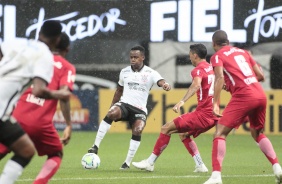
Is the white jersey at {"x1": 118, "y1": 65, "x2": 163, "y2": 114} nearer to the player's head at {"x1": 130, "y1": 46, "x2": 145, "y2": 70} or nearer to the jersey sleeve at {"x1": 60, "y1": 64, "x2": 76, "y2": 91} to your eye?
the player's head at {"x1": 130, "y1": 46, "x2": 145, "y2": 70}

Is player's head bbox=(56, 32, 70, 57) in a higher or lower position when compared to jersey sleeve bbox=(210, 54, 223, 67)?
higher

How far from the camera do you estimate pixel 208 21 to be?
22922 millimetres

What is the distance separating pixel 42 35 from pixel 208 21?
1471cm

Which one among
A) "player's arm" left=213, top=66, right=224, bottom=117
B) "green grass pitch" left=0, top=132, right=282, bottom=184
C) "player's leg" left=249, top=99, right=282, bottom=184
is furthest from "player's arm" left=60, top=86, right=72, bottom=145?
"player's leg" left=249, top=99, right=282, bottom=184

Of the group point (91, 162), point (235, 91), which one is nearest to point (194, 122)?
point (91, 162)

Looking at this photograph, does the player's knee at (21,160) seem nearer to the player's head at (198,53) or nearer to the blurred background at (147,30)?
the player's head at (198,53)

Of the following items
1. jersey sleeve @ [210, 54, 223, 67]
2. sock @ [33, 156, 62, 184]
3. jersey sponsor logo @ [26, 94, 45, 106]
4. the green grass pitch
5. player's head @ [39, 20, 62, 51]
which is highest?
player's head @ [39, 20, 62, 51]

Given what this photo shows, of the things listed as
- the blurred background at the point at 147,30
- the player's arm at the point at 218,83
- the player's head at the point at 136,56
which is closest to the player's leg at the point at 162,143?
the player's head at the point at 136,56

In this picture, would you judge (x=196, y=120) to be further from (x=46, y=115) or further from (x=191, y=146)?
(x=46, y=115)

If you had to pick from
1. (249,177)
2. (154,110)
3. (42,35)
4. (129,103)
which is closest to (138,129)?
(129,103)

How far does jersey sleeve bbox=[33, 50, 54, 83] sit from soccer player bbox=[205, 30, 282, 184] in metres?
2.97

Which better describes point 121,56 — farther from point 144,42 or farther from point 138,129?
point 138,129

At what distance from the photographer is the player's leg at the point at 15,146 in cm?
809

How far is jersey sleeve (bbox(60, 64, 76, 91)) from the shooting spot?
28.4 ft
